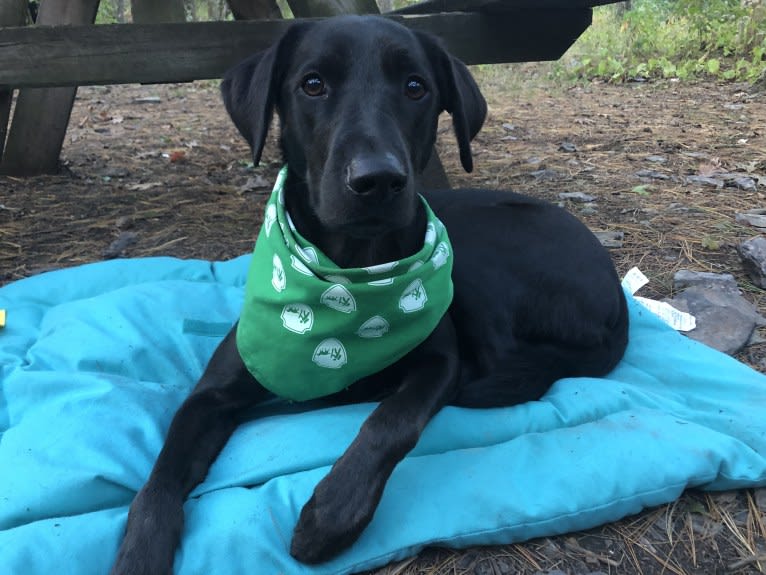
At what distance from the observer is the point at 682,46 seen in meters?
8.89

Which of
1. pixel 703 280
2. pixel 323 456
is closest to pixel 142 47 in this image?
pixel 323 456

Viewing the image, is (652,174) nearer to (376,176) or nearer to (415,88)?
(415,88)

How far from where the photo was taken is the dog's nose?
1.62 m

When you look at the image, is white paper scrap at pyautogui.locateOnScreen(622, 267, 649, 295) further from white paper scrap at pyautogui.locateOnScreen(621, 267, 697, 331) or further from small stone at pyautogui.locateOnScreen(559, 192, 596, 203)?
small stone at pyautogui.locateOnScreen(559, 192, 596, 203)

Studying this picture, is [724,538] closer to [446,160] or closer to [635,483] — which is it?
[635,483]

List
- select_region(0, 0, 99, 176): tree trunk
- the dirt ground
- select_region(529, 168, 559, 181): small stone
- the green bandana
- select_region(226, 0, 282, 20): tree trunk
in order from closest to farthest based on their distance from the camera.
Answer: the dirt ground, the green bandana, select_region(226, 0, 282, 20): tree trunk, select_region(0, 0, 99, 176): tree trunk, select_region(529, 168, 559, 181): small stone

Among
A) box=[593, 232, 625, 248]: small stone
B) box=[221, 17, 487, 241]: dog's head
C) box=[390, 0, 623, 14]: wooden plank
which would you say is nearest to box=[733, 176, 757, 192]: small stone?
box=[593, 232, 625, 248]: small stone

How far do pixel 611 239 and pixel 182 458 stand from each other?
8.24 ft

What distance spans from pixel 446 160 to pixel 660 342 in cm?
300

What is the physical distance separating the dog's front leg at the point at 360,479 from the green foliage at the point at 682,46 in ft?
24.2

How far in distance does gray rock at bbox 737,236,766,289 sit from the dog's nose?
203 centimetres

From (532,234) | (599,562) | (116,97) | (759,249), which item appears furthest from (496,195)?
(116,97)

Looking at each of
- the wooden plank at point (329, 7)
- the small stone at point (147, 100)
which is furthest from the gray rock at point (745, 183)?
the small stone at point (147, 100)

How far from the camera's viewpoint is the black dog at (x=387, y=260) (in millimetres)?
1607
